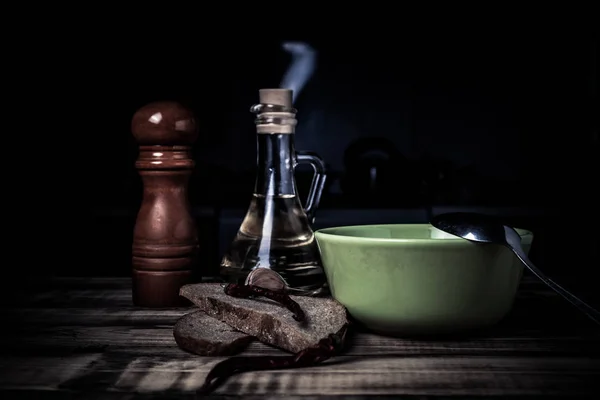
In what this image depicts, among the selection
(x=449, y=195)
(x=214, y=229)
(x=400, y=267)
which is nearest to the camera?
(x=400, y=267)

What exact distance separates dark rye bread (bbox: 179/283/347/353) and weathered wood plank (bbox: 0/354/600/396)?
4cm

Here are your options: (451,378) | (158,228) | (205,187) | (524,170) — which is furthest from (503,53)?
(451,378)

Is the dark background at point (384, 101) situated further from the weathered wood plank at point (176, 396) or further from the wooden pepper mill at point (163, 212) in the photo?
the weathered wood plank at point (176, 396)

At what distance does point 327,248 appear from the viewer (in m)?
0.67

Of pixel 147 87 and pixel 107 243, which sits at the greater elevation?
pixel 147 87

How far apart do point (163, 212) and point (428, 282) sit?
33cm

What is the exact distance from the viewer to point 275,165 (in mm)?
779

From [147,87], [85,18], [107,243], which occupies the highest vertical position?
[85,18]

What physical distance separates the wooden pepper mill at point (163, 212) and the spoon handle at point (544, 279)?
355 millimetres

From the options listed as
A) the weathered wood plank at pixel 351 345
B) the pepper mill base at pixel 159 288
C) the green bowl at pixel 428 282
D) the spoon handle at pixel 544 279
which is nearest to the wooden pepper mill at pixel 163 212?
the pepper mill base at pixel 159 288

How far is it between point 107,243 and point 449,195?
917 mm

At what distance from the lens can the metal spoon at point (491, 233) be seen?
602 mm

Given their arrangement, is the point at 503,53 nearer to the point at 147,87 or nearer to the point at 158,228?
the point at 147,87

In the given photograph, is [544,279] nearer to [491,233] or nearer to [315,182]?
[491,233]
